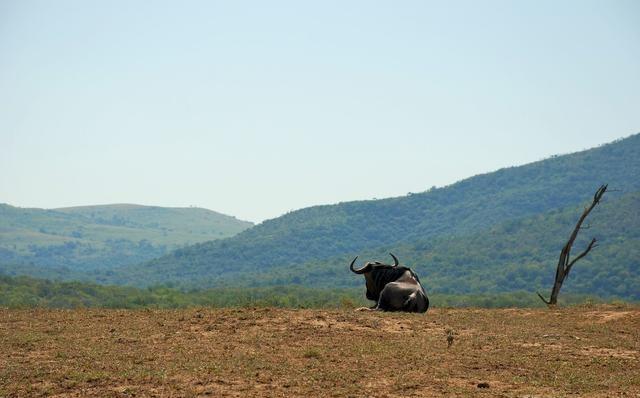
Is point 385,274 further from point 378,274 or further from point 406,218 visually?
point 406,218

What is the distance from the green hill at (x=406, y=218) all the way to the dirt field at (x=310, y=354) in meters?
125

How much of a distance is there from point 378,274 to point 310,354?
798cm

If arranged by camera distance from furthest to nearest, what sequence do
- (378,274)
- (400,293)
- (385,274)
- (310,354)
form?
(378,274) < (385,274) < (400,293) < (310,354)

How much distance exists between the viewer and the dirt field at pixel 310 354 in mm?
11195

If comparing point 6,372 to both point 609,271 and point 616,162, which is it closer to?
point 609,271

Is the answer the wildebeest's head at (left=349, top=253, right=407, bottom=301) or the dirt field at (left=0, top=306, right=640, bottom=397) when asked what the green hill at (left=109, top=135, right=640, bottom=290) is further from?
the dirt field at (left=0, top=306, right=640, bottom=397)

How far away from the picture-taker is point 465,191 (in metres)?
177

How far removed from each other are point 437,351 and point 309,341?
7.50ft

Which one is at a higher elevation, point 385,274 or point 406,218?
point 406,218

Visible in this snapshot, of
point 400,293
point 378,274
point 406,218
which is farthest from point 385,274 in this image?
point 406,218

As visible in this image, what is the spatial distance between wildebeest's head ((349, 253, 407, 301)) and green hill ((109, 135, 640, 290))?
121524 millimetres

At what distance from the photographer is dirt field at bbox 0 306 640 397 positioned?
11.2 meters

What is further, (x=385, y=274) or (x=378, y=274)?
(x=378, y=274)

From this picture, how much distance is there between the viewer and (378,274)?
2105cm
